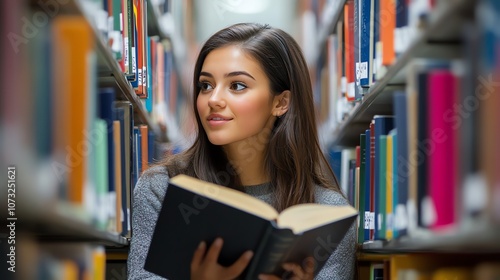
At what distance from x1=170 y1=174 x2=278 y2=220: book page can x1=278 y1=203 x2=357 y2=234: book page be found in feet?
0.11

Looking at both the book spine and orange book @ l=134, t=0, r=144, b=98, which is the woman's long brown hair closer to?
orange book @ l=134, t=0, r=144, b=98

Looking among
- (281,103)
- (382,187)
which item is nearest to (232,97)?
(281,103)

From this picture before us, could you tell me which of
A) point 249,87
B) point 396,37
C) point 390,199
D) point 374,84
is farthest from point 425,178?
point 249,87

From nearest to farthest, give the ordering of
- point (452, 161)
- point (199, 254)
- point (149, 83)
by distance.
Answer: point (452, 161) → point (199, 254) → point (149, 83)

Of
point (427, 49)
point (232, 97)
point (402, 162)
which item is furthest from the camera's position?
point (232, 97)

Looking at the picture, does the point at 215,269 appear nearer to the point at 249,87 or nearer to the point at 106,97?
the point at 106,97

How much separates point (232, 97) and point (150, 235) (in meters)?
0.47

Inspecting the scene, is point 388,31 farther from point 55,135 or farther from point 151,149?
point 151,149

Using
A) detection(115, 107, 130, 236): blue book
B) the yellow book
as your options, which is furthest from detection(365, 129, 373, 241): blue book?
detection(115, 107, 130, 236): blue book

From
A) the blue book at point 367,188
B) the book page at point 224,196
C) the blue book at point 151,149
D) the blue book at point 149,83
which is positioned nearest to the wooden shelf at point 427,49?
the blue book at point 367,188

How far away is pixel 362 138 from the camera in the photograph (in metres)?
2.18

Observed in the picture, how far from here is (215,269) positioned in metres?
1.66

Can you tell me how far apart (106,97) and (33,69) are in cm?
52

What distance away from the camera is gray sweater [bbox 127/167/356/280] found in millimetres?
1985
